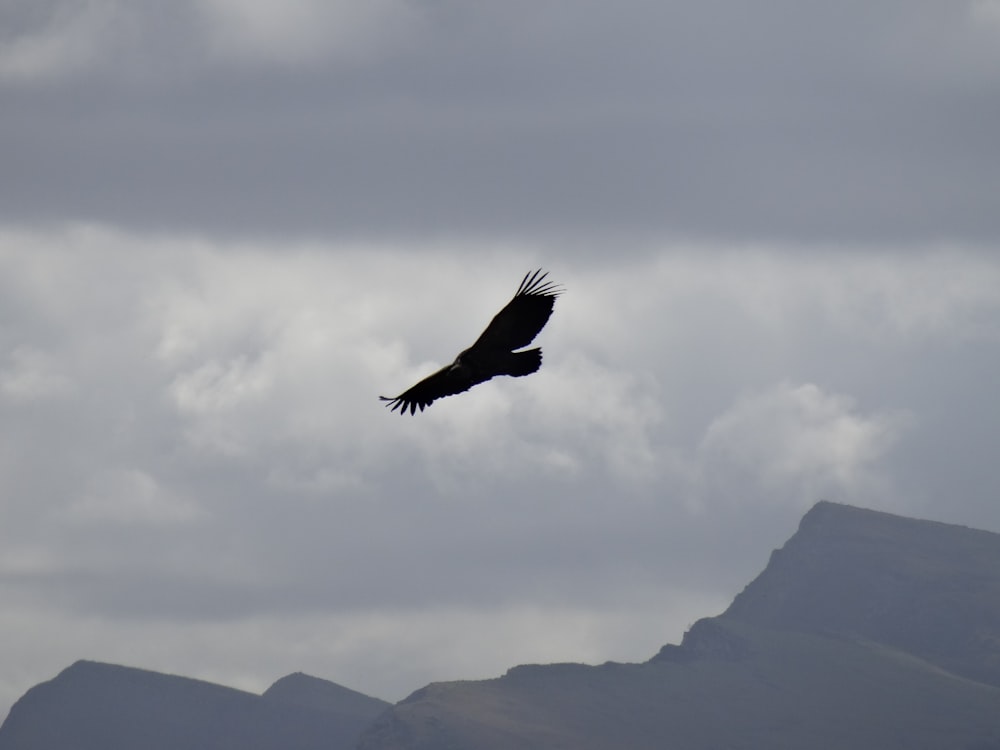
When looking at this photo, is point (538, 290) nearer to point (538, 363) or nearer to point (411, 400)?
point (538, 363)

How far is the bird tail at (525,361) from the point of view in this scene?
6469 cm

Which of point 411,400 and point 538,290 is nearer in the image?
point 538,290

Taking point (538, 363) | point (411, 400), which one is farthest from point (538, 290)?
point (411, 400)

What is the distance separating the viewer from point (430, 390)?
67625 millimetres

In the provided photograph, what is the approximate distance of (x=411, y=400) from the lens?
67.8 metres

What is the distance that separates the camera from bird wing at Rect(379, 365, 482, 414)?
219ft

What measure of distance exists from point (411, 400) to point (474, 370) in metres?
3.14

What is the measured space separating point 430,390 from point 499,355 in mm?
3819

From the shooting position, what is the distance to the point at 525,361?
64.8m

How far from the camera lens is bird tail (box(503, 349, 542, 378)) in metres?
64.7

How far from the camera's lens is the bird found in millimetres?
63125

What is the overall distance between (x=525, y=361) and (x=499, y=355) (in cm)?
86

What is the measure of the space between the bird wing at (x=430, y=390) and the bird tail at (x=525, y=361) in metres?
2.02

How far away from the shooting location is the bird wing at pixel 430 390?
6669 centimetres
